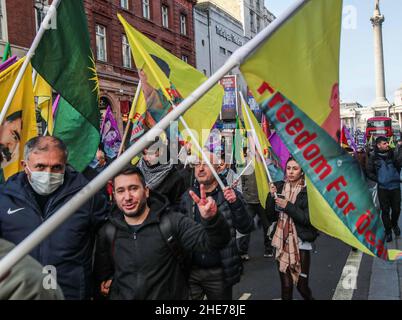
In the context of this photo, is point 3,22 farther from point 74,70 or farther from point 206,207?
point 206,207

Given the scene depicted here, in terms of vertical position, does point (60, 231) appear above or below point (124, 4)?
below

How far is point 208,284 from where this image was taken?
3.13 m

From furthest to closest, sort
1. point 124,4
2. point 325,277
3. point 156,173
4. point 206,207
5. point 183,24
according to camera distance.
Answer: point 183,24, point 124,4, point 325,277, point 156,173, point 206,207

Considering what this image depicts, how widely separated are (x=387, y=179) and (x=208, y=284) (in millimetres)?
5282

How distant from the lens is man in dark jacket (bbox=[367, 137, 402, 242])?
7453 millimetres

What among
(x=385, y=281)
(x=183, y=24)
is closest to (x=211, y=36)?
(x=183, y=24)

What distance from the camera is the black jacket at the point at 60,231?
250 centimetres

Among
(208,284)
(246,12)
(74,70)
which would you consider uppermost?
(246,12)

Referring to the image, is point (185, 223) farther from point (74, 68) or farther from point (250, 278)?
point (250, 278)

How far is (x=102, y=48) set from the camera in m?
22.3

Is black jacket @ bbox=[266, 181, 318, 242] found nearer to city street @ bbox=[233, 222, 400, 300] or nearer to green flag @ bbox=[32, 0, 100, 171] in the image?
city street @ bbox=[233, 222, 400, 300]

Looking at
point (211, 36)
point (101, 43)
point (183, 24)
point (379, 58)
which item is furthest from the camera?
point (379, 58)

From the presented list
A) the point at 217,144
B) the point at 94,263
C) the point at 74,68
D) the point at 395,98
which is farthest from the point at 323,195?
the point at 395,98
